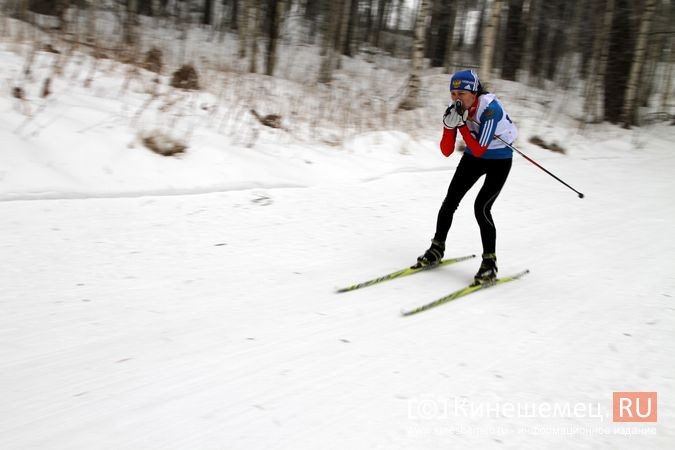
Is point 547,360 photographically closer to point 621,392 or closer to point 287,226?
point 621,392

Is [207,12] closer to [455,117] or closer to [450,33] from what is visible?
[450,33]

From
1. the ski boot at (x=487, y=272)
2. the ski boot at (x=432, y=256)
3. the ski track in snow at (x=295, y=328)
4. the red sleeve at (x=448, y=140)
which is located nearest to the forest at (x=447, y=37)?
the ski track in snow at (x=295, y=328)

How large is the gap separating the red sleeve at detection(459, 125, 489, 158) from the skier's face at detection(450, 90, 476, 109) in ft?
0.68

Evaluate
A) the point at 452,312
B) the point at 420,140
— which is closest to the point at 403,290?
the point at 452,312

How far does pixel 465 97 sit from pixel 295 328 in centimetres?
254

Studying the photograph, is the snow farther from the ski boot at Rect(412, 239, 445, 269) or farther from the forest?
the forest

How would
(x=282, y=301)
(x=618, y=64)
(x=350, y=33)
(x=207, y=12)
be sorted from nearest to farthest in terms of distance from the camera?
(x=282, y=301)
(x=618, y=64)
(x=350, y=33)
(x=207, y=12)

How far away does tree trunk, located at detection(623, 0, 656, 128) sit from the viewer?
13.8 metres

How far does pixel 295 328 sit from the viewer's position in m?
3.71

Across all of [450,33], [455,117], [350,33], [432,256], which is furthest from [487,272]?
[350,33]

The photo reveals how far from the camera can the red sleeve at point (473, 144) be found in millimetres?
4621

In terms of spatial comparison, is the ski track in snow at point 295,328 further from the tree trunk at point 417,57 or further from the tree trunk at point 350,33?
the tree trunk at point 350,33

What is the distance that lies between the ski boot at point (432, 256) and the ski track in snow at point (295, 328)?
0.41ft

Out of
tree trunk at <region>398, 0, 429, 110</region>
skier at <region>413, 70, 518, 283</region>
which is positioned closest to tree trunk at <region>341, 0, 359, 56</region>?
tree trunk at <region>398, 0, 429, 110</region>
